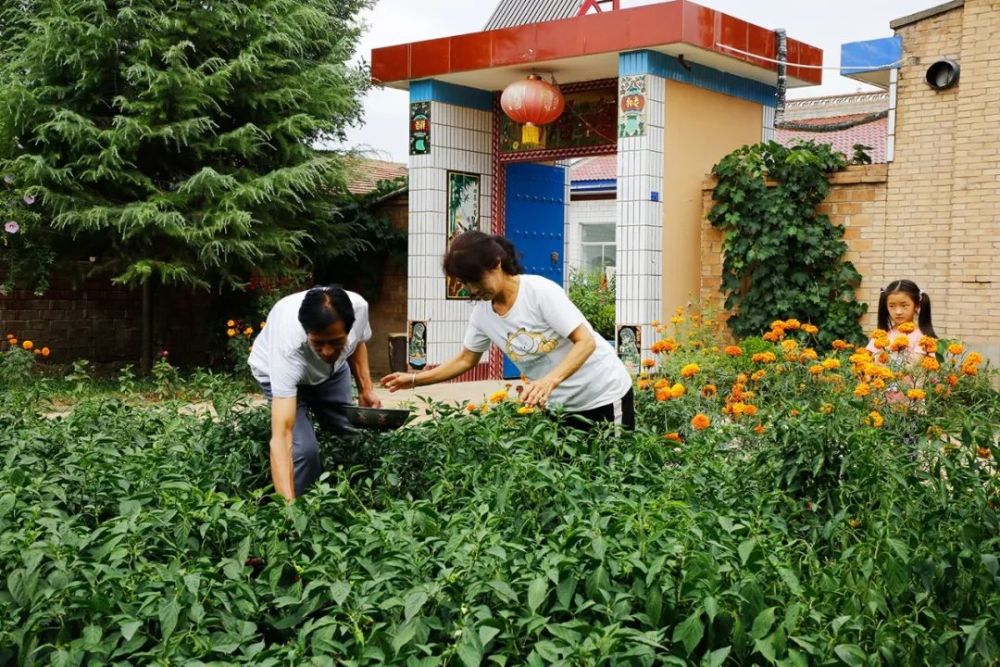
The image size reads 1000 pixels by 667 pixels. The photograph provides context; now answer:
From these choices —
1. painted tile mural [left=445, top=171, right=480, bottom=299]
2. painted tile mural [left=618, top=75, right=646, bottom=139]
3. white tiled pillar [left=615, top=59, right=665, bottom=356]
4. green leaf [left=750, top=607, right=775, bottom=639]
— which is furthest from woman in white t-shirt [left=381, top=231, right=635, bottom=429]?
painted tile mural [left=445, top=171, right=480, bottom=299]

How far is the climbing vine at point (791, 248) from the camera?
1020 cm

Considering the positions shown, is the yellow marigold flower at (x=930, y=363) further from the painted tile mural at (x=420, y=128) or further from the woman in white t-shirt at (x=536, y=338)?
the painted tile mural at (x=420, y=128)

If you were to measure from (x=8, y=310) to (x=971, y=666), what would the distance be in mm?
12015

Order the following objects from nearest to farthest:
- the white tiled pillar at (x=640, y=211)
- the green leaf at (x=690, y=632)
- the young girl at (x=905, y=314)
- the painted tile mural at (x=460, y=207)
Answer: the green leaf at (x=690, y=632), the young girl at (x=905, y=314), the white tiled pillar at (x=640, y=211), the painted tile mural at (x=460, y=207)

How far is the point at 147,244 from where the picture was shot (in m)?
11.7

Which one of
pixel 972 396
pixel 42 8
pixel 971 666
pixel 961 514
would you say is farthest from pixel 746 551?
pixel 42 8

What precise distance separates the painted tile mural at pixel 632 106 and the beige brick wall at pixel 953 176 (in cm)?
230

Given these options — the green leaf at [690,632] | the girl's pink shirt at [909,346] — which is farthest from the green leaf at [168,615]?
the girl's pink shirt at [909,346]

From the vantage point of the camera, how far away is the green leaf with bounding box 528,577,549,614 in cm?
242

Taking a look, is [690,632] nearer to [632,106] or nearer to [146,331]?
[632,106]

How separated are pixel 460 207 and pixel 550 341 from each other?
7.79m

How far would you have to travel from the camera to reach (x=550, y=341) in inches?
180

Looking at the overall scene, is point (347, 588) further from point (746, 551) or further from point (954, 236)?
point (954, 236)

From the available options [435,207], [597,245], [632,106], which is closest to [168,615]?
[632,106]
